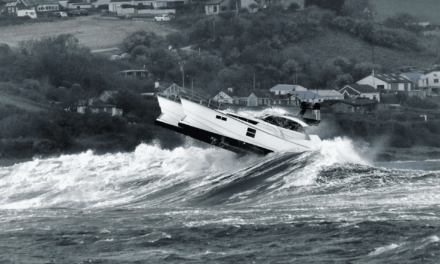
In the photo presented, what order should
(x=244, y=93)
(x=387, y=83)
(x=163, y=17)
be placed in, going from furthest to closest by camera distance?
(x=163, y=17), (x=387, y=83), (x=244, y=93)

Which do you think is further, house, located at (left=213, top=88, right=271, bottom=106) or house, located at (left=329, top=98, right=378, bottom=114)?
house, located at (left=213, top=88, right=271, bottom=106)

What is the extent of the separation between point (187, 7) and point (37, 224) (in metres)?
125

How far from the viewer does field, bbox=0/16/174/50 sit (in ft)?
400

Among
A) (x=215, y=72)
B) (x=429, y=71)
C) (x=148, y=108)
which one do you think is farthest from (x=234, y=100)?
(x=429, y=71)

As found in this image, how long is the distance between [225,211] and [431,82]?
79.1 metres

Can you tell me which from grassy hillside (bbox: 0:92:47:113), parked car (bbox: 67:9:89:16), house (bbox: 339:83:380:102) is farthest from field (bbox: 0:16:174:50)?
house (bbox: 339:83:380:102)

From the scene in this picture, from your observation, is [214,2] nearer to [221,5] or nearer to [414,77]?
[221,5]

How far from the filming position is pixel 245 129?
36.3 metres

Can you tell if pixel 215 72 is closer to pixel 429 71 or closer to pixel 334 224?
pixel 429 71

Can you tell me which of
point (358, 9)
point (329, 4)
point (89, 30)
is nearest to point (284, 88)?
point (89, 30)

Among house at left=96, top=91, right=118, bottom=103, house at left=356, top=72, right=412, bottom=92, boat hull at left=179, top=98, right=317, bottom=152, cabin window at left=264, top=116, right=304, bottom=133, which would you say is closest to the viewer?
boat hull at left=179, top=98, right=317, bottom=152

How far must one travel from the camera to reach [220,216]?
83.4ft

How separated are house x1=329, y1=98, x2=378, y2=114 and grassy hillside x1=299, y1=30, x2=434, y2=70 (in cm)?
2973

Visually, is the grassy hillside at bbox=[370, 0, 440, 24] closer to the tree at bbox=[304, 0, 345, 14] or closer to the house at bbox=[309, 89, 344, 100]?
the tree at bbox=[304, 0, 345, 14]
